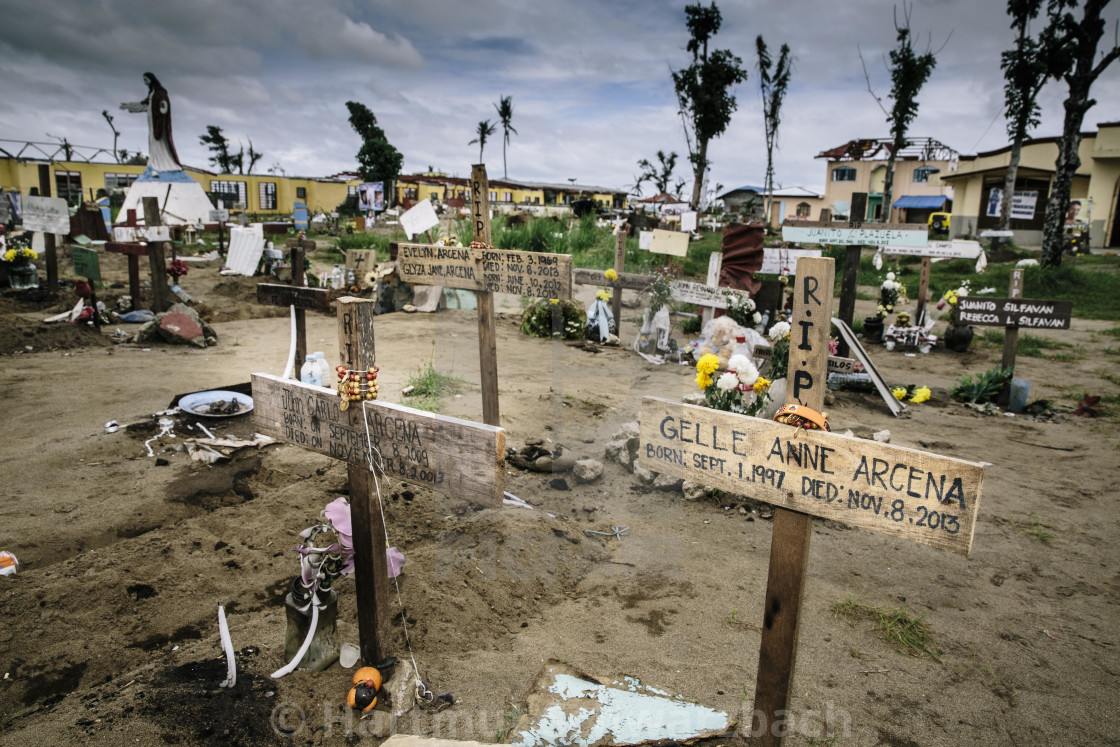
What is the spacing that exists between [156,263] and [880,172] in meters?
38.8

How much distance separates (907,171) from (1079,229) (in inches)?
627

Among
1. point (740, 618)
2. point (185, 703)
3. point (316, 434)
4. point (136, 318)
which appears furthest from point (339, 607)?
point (136, 318)

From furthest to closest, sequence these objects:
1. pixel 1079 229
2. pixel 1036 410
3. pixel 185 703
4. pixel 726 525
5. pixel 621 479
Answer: pixel 1079 229
pixel 1036 410
pixel 621 479
pixel 726 525
pixel 185 703

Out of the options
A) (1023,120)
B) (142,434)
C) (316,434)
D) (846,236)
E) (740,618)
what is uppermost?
(1023,120)

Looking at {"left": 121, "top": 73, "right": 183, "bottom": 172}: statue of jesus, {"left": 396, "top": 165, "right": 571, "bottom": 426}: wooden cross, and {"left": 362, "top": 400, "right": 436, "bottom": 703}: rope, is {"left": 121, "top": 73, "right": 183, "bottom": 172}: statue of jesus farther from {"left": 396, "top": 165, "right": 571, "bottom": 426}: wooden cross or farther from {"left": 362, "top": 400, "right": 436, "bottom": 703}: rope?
{"left": 362, "top": 400, "right": 436, "bottom": 703}: rope

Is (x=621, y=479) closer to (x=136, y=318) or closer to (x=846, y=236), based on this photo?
(x=846, y=236)

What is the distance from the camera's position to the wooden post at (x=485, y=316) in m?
4.75

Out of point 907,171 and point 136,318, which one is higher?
point 907,171

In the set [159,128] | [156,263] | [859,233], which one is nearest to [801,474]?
[859,233]

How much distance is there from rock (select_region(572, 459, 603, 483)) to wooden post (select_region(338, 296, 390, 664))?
7.66 feet

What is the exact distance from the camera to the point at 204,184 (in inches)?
1356

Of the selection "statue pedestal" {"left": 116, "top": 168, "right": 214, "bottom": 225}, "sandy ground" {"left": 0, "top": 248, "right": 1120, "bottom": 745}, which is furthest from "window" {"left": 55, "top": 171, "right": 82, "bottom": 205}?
"sandy ground" {"left": 0, "top": 248, "right": 1120, "bottom": 745}

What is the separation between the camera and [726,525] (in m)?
4.16

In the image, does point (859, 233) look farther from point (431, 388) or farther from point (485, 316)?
point (431, 388)
